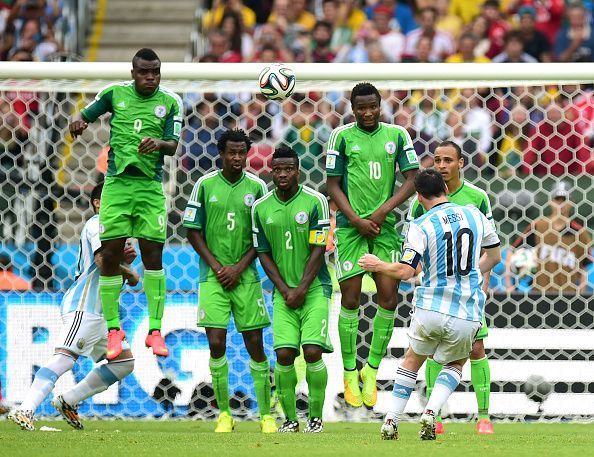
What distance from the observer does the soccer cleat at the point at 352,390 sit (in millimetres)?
10141

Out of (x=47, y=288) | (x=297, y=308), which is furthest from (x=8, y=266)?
(x=297, y=308)

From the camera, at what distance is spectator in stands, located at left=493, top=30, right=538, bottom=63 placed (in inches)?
637

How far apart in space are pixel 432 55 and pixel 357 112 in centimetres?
676

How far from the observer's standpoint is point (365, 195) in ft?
33.6

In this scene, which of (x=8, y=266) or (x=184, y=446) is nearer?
(x=184, y=446)

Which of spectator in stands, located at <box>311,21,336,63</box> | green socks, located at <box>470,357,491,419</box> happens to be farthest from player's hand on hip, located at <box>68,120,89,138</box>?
spectator in stands, located at <box>311,21,336,63</box>

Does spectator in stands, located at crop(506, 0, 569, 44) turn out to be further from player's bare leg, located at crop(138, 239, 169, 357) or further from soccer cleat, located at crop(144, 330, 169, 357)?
soccer cleat, located at crop(144, 330, 169, 357)

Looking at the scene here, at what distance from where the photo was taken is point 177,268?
1199cm

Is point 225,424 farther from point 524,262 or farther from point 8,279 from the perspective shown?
point 524,262

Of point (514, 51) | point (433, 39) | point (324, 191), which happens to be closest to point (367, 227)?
point (324, 191)

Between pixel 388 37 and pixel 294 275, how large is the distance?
25.3 ft

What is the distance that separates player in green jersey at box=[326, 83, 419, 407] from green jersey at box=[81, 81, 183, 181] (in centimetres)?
131

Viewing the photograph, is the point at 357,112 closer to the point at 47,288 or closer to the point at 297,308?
the point at 297,308

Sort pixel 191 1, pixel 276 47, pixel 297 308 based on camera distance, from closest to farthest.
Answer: pixel 297 308, pixel 276 47, pixel 191 1
